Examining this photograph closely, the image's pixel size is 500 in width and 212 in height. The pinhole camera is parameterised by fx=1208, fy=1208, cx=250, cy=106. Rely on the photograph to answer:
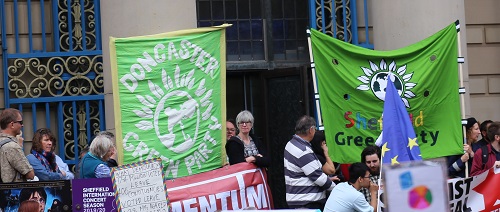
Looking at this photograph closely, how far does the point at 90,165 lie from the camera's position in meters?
12.2

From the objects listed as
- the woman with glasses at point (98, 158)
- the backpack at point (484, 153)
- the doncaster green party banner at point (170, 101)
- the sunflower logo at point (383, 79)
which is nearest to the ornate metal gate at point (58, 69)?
the doncaster green party banner at point (170, 101)

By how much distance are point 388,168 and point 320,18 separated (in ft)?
31.9

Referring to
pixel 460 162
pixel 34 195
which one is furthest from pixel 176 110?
pixel 460 162

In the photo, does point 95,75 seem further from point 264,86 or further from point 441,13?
→ point 441,13

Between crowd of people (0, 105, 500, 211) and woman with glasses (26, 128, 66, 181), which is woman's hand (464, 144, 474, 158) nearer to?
crowd of people (0, 105, 500, 211)

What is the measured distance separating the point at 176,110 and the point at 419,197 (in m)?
6.84

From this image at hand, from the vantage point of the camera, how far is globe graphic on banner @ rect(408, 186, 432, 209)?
625 centimetres

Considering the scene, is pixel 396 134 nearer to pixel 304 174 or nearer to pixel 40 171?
pixel 304 174

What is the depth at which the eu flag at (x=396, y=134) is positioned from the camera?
11.0 meters

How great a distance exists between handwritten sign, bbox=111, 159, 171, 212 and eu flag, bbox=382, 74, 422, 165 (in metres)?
2.17

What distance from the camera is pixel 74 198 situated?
39.3 feet

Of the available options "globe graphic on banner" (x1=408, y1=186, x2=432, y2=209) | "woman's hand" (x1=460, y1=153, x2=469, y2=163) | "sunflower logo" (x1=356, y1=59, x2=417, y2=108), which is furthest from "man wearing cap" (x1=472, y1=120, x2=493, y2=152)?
"globe graphic on banner" (x1=408, y1=186, x2=432, y2=209)

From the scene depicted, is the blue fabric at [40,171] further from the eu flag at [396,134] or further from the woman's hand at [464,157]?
the woman's hand at [464,157]

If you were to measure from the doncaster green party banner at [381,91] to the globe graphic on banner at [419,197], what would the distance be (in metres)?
6.85
